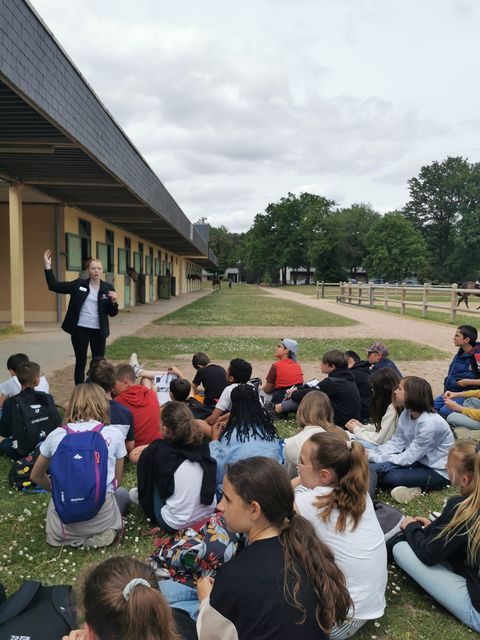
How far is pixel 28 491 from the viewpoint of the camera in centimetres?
386

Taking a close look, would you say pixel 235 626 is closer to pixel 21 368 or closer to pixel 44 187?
pixel 21 368

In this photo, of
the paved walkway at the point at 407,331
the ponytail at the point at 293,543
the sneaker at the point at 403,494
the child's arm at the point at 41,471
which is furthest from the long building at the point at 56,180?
the paved walkway at the point at 407,331

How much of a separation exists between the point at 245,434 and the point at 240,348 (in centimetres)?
750

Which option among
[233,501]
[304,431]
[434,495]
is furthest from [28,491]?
[434,495]

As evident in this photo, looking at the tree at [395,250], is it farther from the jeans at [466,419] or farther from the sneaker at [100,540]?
the sneaker at [100,540]

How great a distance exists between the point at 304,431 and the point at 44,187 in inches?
465

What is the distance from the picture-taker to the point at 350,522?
2316mm

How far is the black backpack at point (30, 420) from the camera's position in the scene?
4.06m

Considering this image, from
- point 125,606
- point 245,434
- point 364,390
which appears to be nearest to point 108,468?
point 245,434

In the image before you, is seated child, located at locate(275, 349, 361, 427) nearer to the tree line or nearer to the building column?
the building column

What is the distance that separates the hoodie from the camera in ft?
14.8

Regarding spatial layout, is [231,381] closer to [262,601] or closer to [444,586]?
[444,586]

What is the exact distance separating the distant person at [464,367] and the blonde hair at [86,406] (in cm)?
414

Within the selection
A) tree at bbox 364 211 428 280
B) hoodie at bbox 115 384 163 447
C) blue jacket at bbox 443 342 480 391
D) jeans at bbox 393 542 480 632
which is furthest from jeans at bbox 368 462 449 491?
tree at bbox 364 211 428 280
